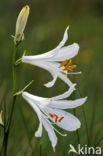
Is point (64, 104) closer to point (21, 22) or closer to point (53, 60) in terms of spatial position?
point (53, 60)

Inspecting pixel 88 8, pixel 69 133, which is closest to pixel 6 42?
pixel 88 8

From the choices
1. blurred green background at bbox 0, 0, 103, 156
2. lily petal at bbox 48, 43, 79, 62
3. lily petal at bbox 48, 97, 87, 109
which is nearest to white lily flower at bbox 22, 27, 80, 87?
lily petal at bbox 48, 43, 79, 62

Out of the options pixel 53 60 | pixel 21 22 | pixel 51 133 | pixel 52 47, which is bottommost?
pixel 51 133

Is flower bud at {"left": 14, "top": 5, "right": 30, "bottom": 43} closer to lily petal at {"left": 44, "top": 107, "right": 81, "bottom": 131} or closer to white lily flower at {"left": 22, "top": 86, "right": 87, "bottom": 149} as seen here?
white lily flower at {"left": 22, "top": 86, "right": 87, "bottom": 149}

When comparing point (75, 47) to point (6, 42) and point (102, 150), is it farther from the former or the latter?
point (6, 42)

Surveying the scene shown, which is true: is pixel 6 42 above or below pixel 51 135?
above

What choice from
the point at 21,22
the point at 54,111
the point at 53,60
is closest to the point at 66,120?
the point at 54,111
